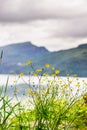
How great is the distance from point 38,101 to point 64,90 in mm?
3090

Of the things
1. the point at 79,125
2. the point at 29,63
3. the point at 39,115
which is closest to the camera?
the point at 39,115

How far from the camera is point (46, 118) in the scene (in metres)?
5.95

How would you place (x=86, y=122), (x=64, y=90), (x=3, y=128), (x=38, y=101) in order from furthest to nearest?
(x=86, y=122) < (x=64, y=90) < (x=38, y=101) < (x=3, y=128)

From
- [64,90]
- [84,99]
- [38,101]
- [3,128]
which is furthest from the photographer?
[84,99]

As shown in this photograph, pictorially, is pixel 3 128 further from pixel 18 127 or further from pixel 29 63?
pixel 29 63

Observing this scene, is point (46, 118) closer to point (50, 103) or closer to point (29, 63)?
point (50, 103)

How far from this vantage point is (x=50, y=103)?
620 centimetres

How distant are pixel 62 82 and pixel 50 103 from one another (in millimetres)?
4392

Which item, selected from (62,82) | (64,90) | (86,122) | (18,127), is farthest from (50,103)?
(86,122)

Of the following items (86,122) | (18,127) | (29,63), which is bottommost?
(86,122)

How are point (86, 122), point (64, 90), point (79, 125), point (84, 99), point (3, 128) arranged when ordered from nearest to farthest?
point (3, 128), point (64, 90), point (79, 125), point (86, 122), point (84, 99)

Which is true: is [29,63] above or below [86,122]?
above

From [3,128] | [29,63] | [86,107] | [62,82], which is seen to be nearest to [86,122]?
[86,107]

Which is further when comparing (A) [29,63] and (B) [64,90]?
(B) [64,90]
